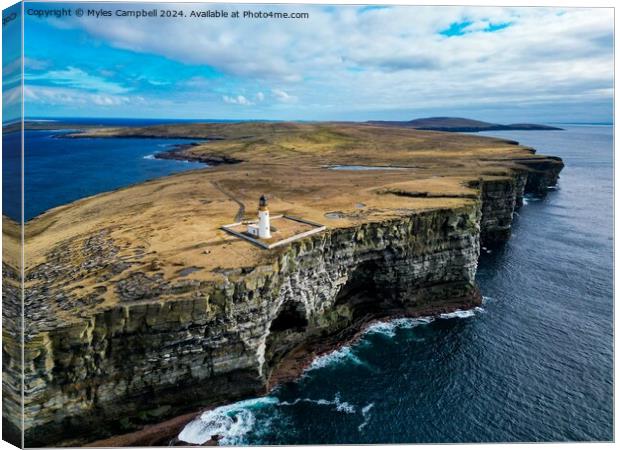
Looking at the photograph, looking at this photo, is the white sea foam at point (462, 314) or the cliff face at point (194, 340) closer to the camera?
the cliff face at point (194, 340)

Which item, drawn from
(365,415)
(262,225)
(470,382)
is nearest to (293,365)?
(365,415)

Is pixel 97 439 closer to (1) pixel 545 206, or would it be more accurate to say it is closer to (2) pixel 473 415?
(2) pixel 473 415

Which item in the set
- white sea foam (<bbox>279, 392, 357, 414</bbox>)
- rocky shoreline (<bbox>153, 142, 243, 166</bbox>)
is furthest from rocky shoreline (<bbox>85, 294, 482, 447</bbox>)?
rocky shoreline (<bbox>153, 142, 243, 166</bbox>)

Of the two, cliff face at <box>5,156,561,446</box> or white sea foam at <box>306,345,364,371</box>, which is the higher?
cliff face at <box>5,156,561,446</box>

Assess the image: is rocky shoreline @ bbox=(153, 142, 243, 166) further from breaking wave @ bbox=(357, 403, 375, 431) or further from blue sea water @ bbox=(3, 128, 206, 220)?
breaking wave @ bbox=(357, 403, 375, 431)

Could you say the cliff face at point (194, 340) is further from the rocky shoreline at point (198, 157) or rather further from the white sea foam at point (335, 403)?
the rocky shoreline at point (198, 157)

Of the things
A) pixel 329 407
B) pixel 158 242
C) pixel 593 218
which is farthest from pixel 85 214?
pixel 593 218

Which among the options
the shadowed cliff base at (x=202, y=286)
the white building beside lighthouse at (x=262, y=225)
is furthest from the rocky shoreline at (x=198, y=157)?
the white building beside lighthouse at (x=262, y=225)
